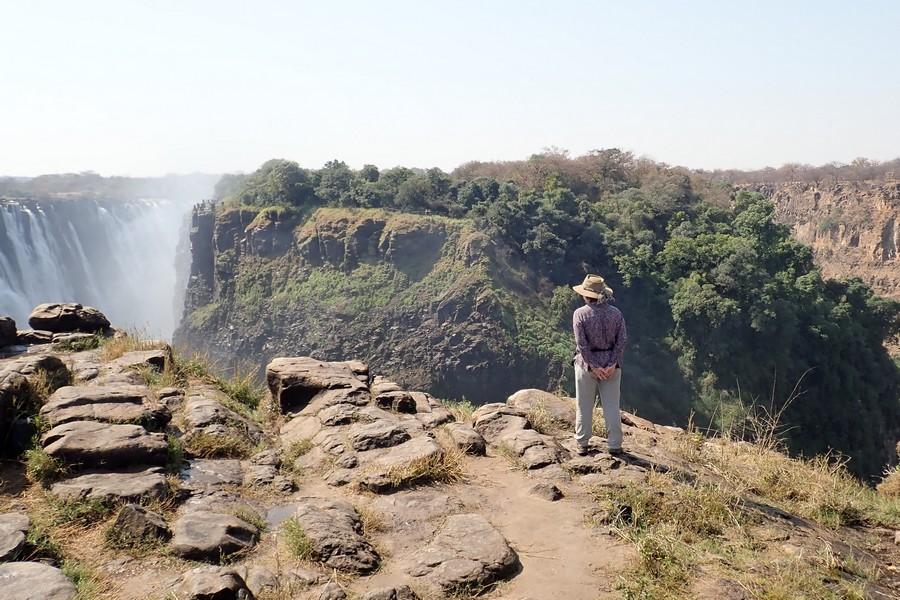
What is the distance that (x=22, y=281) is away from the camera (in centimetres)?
3625

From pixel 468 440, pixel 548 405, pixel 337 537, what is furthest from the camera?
pixel 548 405

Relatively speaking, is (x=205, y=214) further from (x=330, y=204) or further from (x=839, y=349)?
(x=839, y=349)

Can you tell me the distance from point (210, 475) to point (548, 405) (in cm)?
385

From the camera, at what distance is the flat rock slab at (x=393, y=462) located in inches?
191

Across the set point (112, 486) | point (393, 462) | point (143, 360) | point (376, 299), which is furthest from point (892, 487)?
point (376, 299)

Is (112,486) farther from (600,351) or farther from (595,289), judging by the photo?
(595,289)

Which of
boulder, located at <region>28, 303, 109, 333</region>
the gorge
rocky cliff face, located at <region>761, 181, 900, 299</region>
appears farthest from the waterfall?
rocky cliff face, located at <region>761, 181, 900, 299</region>

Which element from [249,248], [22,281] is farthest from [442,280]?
[22,281]

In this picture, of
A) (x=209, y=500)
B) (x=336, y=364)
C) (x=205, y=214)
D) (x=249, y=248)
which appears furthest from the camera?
(x=205, y=214)

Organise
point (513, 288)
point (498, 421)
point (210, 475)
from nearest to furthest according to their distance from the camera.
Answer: point (210, 475), point (498, 421), point (513, 288)

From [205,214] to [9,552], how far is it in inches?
1508

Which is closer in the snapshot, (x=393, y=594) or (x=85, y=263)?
(x=393, y=594)

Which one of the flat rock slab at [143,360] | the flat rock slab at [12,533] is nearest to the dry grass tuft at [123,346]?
the flat rock slab at [143,360]

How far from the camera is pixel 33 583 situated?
3203 millimetres
